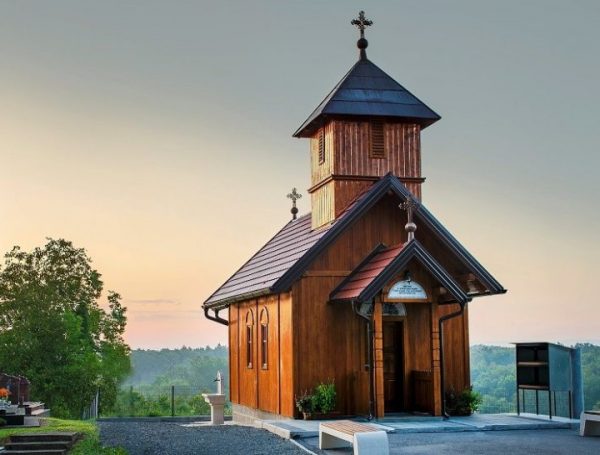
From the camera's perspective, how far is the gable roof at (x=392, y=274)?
21.8 m

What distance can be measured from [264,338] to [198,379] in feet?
182

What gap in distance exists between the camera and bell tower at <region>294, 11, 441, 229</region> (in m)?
25.4

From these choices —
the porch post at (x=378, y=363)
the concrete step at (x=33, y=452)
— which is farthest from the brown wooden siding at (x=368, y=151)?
the concrete step at (x=33, y=452)

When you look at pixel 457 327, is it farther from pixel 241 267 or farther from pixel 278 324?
pixel 241 267

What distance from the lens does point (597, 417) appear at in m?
19.8

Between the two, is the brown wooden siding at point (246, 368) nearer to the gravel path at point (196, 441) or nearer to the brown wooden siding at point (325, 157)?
the gravel path at point (196, 441)

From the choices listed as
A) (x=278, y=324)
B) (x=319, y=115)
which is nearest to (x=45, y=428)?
(x=278, y=324)

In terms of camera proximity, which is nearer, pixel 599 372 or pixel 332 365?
pixel 332 365

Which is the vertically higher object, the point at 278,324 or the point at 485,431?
the point at 278,324

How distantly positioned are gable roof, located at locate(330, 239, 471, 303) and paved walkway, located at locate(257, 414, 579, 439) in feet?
9.21

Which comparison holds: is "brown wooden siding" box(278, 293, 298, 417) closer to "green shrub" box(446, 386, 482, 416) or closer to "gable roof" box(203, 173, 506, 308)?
"gable roof" box(203, 173, 506, 308)

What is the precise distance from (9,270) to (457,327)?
18.3 meters

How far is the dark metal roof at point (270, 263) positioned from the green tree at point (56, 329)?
5.75 metres

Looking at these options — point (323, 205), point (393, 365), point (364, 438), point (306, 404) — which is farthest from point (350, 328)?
point (364, 438)
